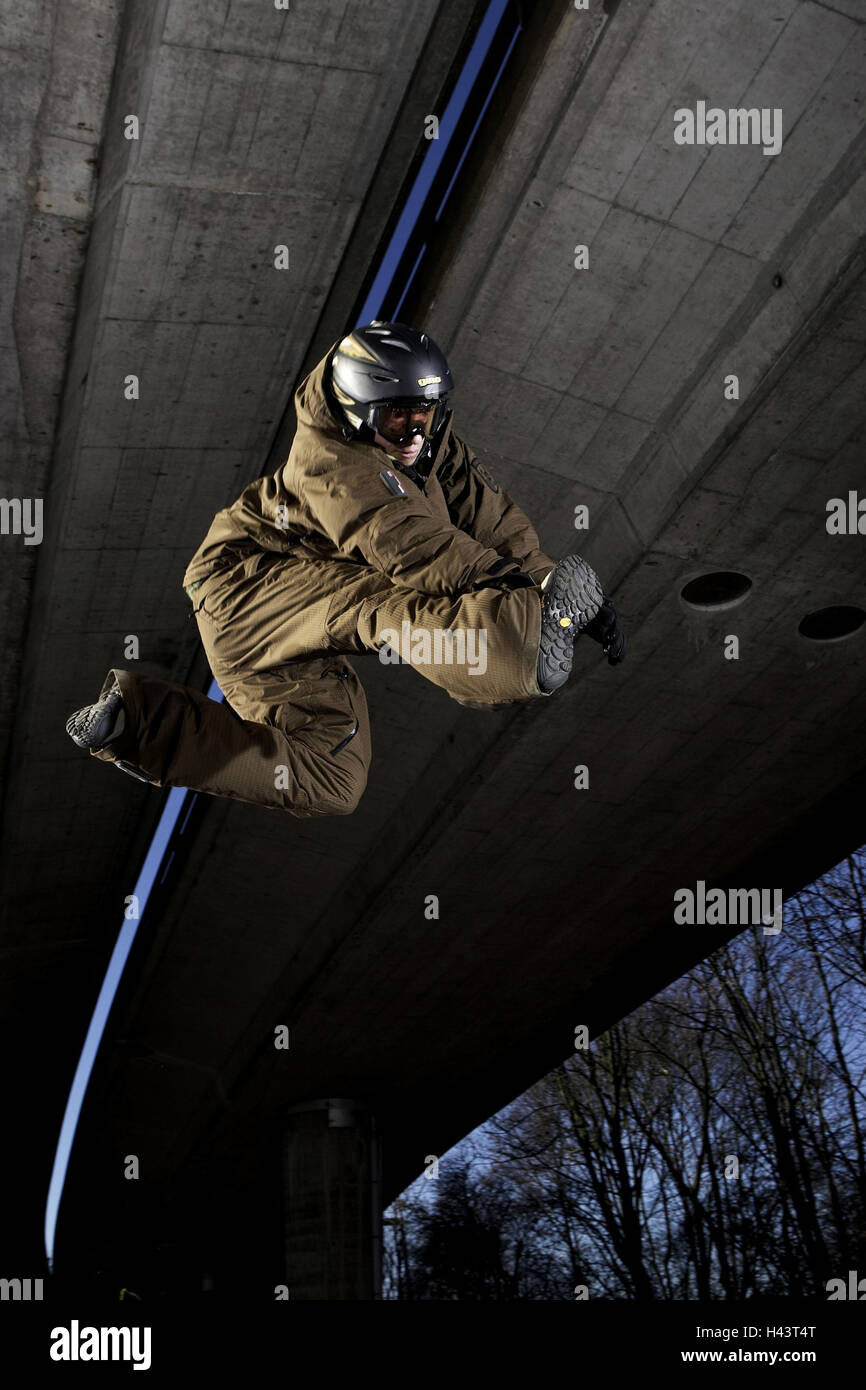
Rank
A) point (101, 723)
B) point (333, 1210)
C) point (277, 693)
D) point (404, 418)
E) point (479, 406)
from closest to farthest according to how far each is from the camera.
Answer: point (404, 418), point (101, 723), point (277, 693), point (479, 406), point (333, 1210)

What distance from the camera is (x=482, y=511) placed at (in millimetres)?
5785

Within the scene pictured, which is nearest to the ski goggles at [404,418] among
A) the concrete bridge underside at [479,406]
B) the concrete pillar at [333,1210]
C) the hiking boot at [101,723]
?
the hiking boot at [101,723]

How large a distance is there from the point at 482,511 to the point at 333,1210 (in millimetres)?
23304

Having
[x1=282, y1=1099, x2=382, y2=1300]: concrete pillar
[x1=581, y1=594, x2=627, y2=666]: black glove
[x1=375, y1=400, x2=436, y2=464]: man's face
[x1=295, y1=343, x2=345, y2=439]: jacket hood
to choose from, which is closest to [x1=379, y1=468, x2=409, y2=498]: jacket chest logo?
[x1=375, y1=400, x2=436, y2=464]: man's face

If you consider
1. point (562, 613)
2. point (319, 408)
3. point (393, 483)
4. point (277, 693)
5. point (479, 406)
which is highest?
point (479, 406)

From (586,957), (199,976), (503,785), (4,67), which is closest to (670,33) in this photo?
(4,67)

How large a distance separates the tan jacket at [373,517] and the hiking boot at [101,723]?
688 mm

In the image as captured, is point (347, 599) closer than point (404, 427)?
No

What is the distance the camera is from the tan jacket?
14.7ft

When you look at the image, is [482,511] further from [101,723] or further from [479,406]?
[479,406]

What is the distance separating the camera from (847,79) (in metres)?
8.59

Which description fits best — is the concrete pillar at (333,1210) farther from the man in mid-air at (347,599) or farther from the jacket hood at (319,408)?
the jacket hood at (319,408)

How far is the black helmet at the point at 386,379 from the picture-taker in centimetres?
470

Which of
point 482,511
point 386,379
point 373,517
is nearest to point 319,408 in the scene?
point 386,379
